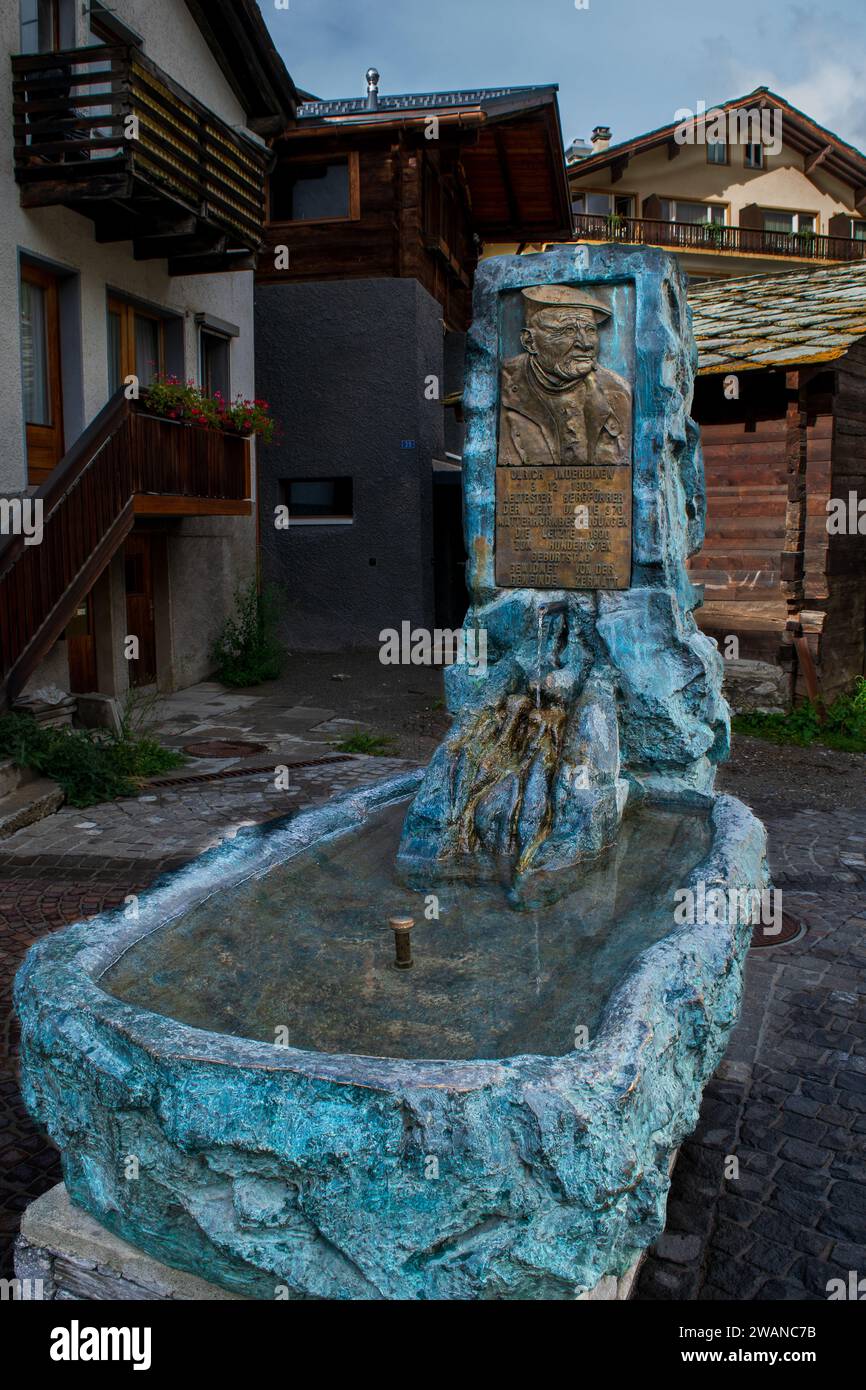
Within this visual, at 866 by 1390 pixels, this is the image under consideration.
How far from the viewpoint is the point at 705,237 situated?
99.7 feet

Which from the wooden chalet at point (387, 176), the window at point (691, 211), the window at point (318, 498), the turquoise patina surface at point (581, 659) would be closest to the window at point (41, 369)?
the window at point (318, 498)

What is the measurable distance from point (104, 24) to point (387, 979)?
12211mm

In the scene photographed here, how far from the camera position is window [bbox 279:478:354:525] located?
18.1 meters

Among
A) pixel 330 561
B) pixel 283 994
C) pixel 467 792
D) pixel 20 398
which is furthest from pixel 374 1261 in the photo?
pixel 330 561

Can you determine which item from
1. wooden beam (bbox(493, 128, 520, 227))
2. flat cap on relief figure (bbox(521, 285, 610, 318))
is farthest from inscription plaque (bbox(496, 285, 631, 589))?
wooden beam (bbox(493, 128, 520, 227))

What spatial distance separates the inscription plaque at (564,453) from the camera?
19.6 feet

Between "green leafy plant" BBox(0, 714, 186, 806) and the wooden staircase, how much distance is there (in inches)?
13.1

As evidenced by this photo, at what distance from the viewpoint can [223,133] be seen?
42.6ft

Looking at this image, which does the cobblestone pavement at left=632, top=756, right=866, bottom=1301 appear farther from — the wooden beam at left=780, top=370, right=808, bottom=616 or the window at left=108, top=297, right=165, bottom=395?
the window at left=108, top=297, right=165, bottom=395

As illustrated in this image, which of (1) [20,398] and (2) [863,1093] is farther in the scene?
(1) [20,398]

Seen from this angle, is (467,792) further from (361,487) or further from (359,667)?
(361,487)

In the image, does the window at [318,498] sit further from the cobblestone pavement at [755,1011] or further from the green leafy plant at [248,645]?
the cobblestone pavement at [755,1011]

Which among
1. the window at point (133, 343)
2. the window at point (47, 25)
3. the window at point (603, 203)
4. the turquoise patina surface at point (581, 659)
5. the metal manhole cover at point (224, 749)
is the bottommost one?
the metal manhole cover at point (224, 749)

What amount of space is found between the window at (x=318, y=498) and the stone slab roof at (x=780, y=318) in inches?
236
